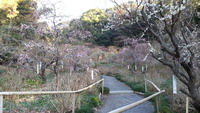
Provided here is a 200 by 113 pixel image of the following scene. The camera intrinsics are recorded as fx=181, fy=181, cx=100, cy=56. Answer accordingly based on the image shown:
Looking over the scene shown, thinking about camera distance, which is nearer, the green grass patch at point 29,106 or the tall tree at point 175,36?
the tall tree at point 175,36

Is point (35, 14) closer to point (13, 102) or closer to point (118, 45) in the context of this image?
point (13, 102)

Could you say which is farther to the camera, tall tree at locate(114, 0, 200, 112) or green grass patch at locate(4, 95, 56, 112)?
green grass patch at locate(4, 95, 56, 112)

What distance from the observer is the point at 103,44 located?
33281mm

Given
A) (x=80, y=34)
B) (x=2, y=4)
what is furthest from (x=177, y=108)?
(x=2, y=4)

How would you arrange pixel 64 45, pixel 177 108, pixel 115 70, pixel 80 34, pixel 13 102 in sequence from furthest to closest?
pixel 115 70, pixel 64 45, pixel 80 34, pixel 177 108, pixel 13 102

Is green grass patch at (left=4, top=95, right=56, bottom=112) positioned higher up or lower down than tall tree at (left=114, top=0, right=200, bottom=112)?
lower down

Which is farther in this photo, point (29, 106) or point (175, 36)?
point (29, 106)

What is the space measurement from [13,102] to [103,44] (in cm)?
2815

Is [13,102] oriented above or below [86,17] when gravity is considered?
below

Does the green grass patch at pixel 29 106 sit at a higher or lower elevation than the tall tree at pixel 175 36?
lower

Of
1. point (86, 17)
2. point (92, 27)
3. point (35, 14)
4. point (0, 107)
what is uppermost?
point (86, 17)

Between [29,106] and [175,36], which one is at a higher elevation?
[175,36]

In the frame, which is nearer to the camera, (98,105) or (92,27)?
(98,105)

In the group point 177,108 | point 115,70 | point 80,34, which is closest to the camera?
point 177,108
